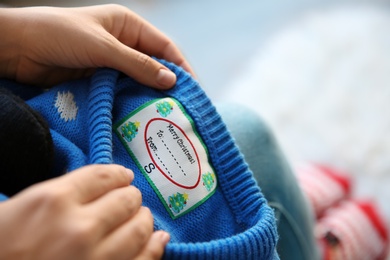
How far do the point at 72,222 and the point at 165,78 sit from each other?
0.92ft

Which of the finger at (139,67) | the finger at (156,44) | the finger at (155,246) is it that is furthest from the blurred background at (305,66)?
the finger at (155,246)

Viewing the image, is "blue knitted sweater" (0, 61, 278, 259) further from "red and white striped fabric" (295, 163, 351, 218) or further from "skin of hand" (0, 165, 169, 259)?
"red and white striped fabric" (295, 163, 351, 218)

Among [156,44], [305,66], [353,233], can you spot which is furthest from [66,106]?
[305,66]

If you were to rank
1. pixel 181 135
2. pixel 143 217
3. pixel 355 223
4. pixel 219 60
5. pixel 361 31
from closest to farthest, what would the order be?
pixel 143 217 < pixel 181 135 < pixel 355 223 < pixel 361 31 < pixel 219 60

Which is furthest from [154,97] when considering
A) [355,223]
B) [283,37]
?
[283,37]

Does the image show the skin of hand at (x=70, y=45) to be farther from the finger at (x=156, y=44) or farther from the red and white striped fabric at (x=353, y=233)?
the red and white striped fabric at (x=353, y=233)

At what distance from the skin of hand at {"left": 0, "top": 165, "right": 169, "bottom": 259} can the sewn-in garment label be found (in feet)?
0.41

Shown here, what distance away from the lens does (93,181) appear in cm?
46

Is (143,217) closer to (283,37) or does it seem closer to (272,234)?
(272,234)

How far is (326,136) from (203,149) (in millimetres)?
766

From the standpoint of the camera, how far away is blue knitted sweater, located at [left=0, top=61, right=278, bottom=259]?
59cm

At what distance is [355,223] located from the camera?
1.11m

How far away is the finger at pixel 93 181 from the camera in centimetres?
45

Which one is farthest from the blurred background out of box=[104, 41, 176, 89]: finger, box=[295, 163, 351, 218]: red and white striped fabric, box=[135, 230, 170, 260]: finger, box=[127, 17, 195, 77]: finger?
box=[135, 230, 170, 260]: finger
